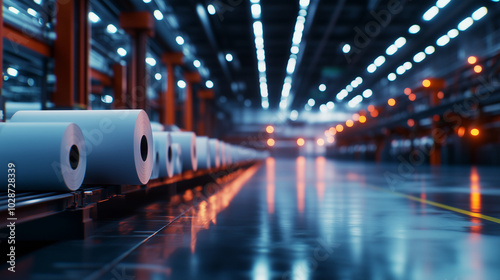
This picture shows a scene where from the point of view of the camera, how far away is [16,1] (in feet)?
46.3

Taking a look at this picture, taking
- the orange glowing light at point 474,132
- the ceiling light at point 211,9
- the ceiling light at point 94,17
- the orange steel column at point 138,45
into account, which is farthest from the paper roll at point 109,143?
the orange glowing light at point 474,132

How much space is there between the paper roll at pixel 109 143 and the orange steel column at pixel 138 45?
36.7 ft

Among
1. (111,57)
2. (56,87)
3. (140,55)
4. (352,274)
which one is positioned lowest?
(352,274)

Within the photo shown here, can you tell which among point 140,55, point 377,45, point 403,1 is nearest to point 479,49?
point 377,45

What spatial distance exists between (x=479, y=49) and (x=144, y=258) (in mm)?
26457

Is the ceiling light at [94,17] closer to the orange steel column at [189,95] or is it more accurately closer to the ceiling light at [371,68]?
the orange steel column at [189,95]

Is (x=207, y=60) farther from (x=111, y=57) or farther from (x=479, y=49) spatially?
(x=479, y=49)
